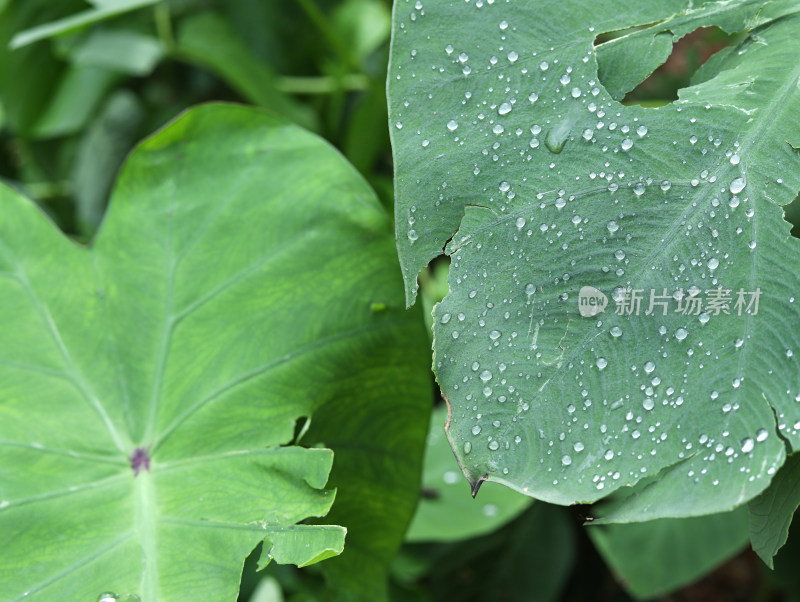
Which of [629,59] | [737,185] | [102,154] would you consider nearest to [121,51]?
[102,154]

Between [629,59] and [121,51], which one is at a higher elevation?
[629,59]

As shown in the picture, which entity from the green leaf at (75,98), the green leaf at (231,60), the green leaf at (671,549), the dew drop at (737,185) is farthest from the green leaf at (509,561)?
the green leaf at (75,98)

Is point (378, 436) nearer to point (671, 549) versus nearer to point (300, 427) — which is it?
point (300, 427)

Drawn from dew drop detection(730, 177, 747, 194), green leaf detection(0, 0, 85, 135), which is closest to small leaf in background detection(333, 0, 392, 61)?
green leaf detection(0, 0, 85, 135)

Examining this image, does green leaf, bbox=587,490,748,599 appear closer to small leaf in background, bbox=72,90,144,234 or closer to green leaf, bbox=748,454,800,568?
green leaf, bbox=748,454,800,568

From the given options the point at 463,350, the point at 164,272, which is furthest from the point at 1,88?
the point at 463,350

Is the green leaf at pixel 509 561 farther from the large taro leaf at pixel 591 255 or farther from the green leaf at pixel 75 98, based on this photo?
the green leaf at pixel 75 98

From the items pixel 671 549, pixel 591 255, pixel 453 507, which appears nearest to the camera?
pixel 591 255
